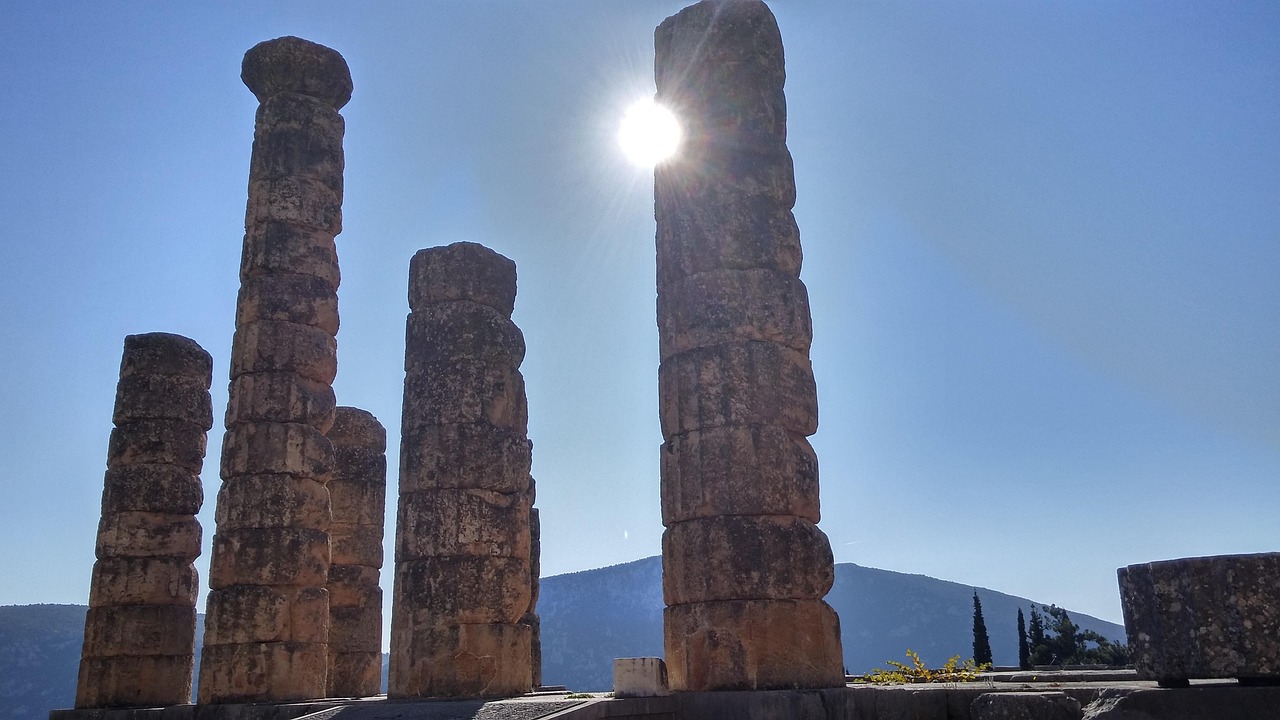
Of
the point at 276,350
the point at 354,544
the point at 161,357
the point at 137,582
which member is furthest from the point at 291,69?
the point at 137,582

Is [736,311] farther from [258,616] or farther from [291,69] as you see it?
[291,69]

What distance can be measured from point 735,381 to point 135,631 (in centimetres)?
1265

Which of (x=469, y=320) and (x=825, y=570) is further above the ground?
(x=469, y=320)

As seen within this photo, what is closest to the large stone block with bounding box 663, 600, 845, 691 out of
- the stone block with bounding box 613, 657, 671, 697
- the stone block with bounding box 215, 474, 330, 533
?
the stone block with bounding box 613, 657, 671, 697

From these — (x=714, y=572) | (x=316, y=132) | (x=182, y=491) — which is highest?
(x=316, y=132)

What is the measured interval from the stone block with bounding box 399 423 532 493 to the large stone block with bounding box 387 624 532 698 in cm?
172

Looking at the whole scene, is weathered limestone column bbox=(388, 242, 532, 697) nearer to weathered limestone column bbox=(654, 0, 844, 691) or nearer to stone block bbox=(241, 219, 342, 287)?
weathered limestone column bbox=(654, 0, 844, 691)

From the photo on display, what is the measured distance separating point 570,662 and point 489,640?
15931 centimetres

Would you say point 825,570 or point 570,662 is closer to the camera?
point 825,570

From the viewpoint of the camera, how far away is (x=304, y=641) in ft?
49.7

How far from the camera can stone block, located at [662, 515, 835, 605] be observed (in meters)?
8.84

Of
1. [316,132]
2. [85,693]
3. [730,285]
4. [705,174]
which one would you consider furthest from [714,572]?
[85,693]

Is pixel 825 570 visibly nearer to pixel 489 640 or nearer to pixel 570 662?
pixel 489 640

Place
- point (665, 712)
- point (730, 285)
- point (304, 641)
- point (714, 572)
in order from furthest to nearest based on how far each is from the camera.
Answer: point (304, 641) < point (730, 285) < point (714, 572) < point (665, 712)
